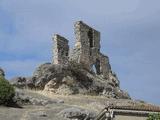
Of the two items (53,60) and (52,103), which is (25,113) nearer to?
(52,103)

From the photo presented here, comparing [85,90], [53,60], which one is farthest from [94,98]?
[53,60]

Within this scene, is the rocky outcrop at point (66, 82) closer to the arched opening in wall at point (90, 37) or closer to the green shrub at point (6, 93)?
the arched opening in wall at point (90, 37)

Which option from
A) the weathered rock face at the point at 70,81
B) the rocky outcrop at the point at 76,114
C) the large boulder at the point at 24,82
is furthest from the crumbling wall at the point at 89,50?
the rocky outcrop at the point at 76,114

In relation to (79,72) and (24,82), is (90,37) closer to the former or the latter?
(79,72)

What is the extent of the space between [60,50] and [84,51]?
353 cm

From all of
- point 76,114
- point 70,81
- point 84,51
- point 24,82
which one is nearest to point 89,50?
point 84,51

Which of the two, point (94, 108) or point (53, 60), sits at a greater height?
point (53, 60)

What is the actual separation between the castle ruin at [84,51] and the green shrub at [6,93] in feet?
57.4

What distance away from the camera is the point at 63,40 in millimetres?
88625

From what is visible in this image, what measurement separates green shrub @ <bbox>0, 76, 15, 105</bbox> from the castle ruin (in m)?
17.5

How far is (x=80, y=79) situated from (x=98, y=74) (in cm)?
841

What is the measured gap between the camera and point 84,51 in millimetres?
89812

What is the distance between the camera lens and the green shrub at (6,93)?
67688 millimetres

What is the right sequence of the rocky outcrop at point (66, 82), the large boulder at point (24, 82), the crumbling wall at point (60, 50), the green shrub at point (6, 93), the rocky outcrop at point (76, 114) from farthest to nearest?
the crumbling wall at point (60, 50)
the rocky outcrop at point (66, 82)
the large boulder at point (24, 82)
the green shrub at point (6, 93)
the rocky outcrop at point (76, 114)
